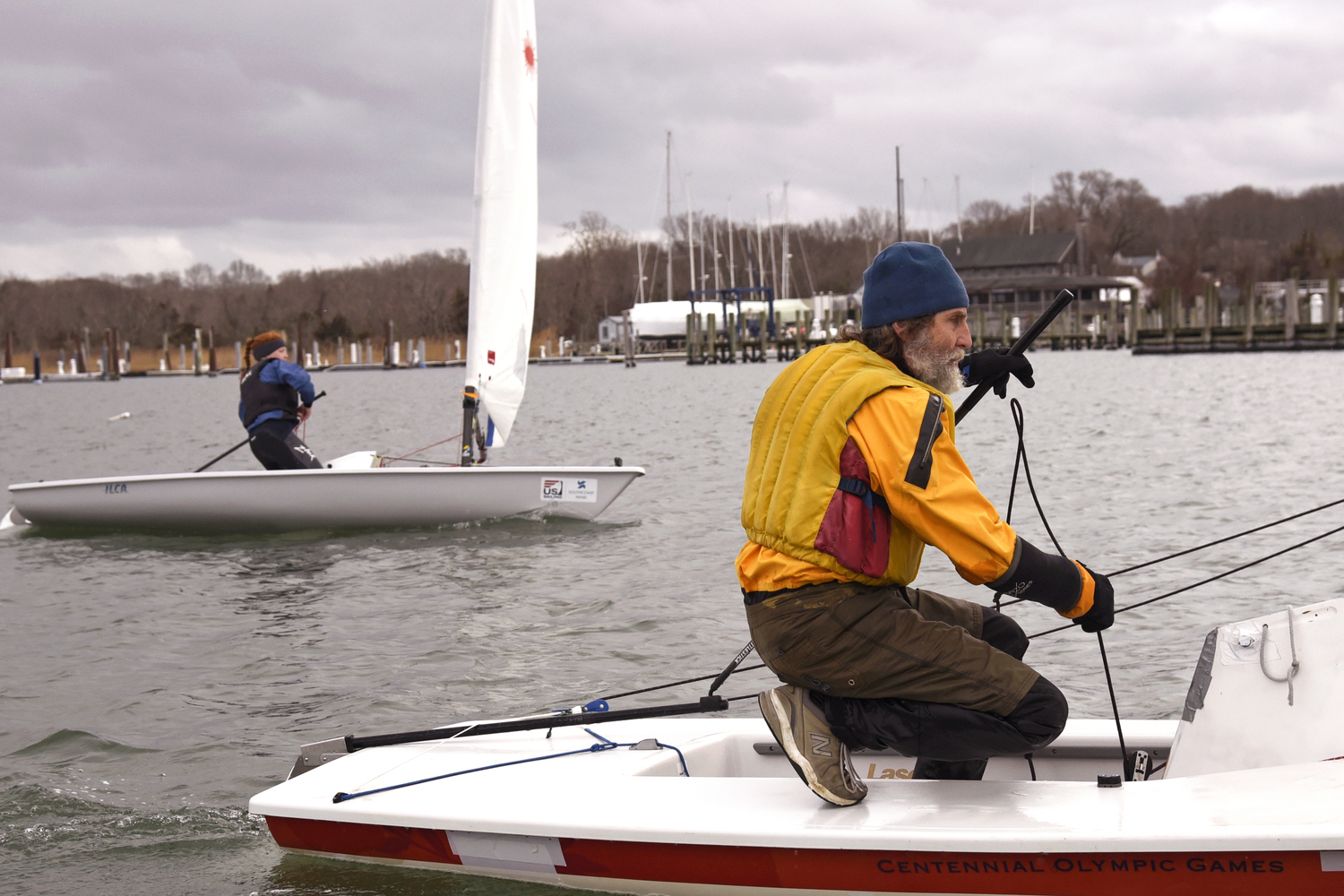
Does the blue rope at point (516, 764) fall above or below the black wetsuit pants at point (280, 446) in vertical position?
below

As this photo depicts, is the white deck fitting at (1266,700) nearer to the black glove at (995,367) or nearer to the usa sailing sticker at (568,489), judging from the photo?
the black glove at (995,367)

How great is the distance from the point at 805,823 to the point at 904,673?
0.46m

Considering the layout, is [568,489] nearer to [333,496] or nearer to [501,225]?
[333,496]

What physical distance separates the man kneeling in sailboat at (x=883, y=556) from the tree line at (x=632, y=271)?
98647 mm

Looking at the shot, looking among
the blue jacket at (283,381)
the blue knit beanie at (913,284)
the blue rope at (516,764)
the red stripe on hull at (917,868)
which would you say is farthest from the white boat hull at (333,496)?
the blue knit beanie at (913,284)

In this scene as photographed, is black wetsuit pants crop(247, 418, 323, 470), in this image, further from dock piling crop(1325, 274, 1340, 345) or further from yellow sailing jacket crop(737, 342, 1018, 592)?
dock piling crop(1325, 274, 1340, 345)

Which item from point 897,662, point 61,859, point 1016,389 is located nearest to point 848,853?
point 897,662

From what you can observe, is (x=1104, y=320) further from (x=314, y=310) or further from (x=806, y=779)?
(x=806, y=779)

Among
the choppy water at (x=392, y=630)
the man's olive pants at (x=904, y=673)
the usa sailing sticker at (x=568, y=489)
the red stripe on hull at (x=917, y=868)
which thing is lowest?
the choppy water at (x=392, y=630)

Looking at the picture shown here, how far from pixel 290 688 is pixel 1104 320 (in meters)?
81.2

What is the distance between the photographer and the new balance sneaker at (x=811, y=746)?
123 inches

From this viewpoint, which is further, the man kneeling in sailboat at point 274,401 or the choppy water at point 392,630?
the man kneeling in sailboat at point 274,401

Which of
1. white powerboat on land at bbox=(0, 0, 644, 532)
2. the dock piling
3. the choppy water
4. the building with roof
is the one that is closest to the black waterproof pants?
the choppy water

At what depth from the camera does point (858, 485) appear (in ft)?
9.48
